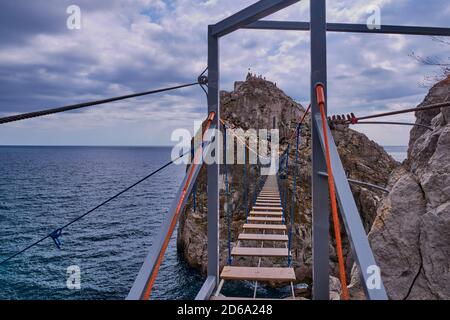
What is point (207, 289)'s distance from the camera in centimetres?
231

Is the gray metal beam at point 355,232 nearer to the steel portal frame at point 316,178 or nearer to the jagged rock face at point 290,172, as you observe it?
the steel portal frame at point 316,178

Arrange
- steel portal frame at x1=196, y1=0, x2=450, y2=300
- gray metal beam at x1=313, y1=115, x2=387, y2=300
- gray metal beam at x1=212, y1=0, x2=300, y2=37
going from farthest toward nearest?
gray metal beam at x1=212, y1=0, x2=300, y2=37 < steel portal frame at x1=196, y1=0, x2=450, y2=300 < gray metal beam at x1=313, y1=115, x2=387, y2=300

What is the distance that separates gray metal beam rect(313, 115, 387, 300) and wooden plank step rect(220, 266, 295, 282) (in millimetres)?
1387

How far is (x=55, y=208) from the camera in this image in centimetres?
4131

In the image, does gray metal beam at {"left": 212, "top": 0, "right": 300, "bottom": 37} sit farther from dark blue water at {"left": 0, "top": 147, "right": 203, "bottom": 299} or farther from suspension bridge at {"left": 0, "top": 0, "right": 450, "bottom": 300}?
dark blue water at {"left": 0, "top": 147, "right": 203, "bottom": 299}

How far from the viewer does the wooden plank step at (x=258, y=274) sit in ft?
8.20

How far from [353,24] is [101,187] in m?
61.4

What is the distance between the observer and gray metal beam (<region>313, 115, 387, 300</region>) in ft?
3.36

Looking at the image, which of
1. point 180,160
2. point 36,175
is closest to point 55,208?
point 36,175

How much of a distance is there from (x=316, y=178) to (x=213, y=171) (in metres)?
0.87

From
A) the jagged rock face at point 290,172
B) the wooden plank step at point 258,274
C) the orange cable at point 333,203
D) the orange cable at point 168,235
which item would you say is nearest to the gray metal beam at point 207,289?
the wooden plank step at point 258,274

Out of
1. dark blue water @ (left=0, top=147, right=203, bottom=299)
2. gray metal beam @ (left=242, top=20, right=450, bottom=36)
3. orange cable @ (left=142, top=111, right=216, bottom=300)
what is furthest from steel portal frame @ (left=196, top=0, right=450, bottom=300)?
dark blue water @ (left=0, top=147, right=203, bottom=299)

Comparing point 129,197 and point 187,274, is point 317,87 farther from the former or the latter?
point 129,197

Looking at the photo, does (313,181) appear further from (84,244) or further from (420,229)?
(84,244)
